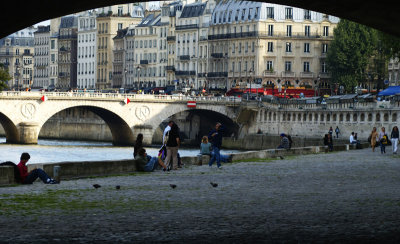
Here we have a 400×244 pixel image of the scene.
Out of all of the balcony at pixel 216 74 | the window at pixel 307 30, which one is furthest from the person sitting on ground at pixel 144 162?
the balcony at pixel 216 74

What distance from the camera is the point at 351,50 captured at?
12912cm

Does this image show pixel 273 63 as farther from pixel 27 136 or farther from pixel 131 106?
pixel 27 136

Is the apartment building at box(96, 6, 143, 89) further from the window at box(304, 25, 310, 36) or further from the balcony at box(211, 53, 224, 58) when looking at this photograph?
the window at box(304, 25, 310, 36)

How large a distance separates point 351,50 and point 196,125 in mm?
18678

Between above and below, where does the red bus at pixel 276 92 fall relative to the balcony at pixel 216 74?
below

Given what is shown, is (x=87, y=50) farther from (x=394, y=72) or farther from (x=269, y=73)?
(x=394, y=72)

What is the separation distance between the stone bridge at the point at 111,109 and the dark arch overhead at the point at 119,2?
3424 inches

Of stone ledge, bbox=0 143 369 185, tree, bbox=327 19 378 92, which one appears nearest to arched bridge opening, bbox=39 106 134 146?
tree, bbox=327 19 378 92

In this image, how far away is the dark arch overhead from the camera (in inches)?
709

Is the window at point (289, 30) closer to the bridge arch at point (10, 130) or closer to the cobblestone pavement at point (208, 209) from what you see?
the bridge arch at point (10, 130)

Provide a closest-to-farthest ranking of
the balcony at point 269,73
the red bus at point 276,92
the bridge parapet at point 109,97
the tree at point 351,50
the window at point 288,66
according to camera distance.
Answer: the bridge parapet at point 109,97 → the tree at point 351,50 → the red bus at point 276,92 → the balcony at point 269,73 → the window at point 288,66

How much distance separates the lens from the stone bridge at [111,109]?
352 feet

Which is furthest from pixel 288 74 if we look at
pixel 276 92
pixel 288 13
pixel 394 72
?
pixel 394 72

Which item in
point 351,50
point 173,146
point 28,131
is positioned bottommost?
point 28,131
